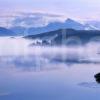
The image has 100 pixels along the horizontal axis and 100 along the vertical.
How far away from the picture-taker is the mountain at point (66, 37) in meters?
4.83

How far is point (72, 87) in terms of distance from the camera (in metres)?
4.72

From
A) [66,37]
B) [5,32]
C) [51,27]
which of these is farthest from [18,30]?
[66,37]

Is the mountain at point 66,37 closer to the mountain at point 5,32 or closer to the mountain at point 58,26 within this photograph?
the mountain at point 58,26

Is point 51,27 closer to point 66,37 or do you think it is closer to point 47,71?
point 66,37

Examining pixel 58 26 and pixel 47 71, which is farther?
pixel 58 26

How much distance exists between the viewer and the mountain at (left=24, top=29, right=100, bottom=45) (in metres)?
4.83

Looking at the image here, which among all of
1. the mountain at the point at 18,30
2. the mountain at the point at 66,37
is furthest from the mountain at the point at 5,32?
the mountain at the point at 66,37

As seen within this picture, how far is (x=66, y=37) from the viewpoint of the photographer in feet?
16.0

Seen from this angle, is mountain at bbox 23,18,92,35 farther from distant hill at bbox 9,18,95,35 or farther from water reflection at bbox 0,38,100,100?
water reflection at bbox 0,38,100,100

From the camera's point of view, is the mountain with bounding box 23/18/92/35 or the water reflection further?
the mountain with bounding box 23/18/92/35

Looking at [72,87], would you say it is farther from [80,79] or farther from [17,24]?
[17,24]

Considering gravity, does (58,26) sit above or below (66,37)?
above

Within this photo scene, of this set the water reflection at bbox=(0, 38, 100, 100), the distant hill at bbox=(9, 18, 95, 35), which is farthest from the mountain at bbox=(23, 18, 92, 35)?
the water reflection at bbox=(0, 38, 100, 100)

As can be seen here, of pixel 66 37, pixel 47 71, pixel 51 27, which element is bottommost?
pixel 47 71
